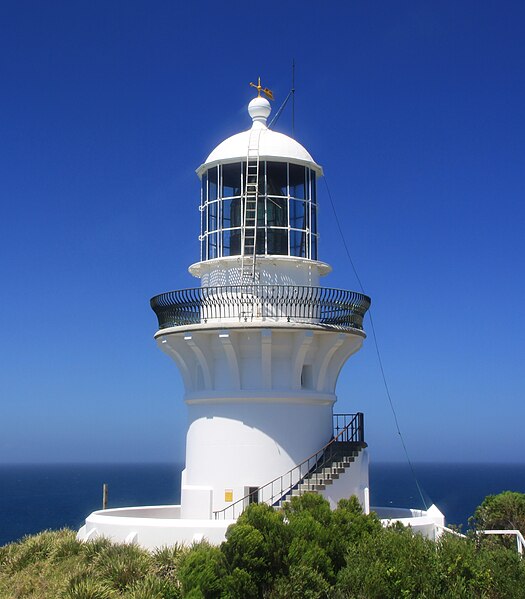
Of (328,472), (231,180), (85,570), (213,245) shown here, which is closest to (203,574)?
(85,570)

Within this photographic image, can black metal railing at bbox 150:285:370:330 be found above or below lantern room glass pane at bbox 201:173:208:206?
below

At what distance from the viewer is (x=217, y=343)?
68.1ft

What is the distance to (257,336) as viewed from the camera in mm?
20422

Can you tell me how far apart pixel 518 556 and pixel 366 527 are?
2751 millimetres

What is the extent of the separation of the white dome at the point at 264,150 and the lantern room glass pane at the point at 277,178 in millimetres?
205

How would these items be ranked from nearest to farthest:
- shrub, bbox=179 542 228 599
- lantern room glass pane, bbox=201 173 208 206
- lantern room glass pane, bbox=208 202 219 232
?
shrub, bbox=179 542 228 599 < lantern room glass pane, bbox=208 202 219 232 < lantern room glass pane, bbox=201 173 208 206

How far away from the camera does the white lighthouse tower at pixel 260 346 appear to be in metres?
20.4

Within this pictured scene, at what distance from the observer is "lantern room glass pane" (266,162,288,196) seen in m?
21.8

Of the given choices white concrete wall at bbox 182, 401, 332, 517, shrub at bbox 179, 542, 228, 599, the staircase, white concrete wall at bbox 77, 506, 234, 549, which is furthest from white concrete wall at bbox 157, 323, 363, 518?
shrub at bbox 179, 542, 228, 599

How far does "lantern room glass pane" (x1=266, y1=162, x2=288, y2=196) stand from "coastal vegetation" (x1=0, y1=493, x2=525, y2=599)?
26.7 feet

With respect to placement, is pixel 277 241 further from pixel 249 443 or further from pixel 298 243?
pixel 249 443

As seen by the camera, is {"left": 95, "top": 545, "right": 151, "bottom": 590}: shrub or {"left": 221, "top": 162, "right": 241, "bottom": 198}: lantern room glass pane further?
{"left": 221, "top": 162, "right": 241, "bottom": 198}: lantern room glass pane

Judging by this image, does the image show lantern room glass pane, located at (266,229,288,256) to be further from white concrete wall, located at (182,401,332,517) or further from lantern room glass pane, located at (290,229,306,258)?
white concrete wall, located at (182,401,332,517)

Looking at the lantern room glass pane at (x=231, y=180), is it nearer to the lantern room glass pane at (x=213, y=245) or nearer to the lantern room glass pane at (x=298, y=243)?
the lantern room glass pane at (x=213, y=245)
